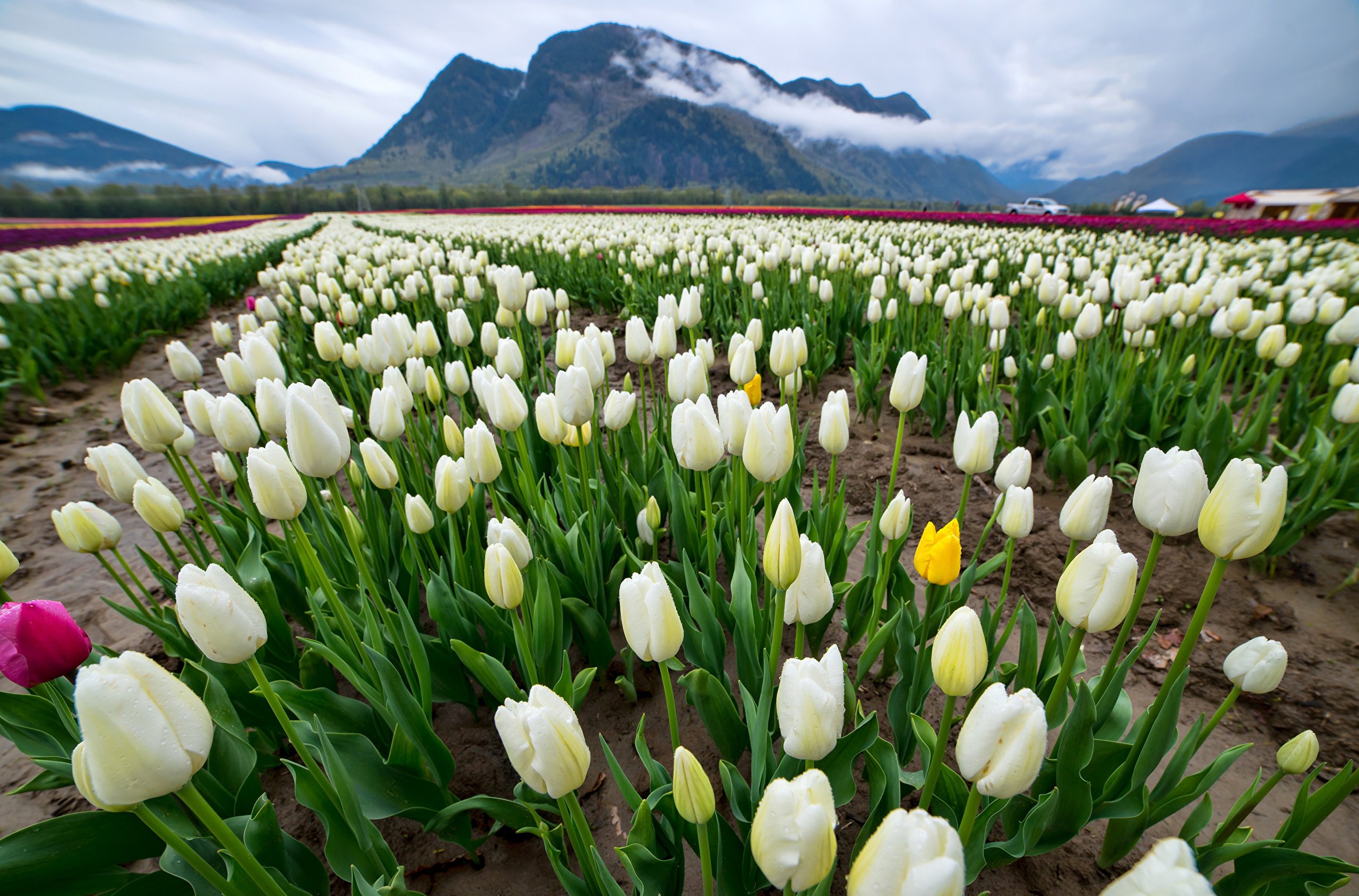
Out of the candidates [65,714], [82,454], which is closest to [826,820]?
[65,714]

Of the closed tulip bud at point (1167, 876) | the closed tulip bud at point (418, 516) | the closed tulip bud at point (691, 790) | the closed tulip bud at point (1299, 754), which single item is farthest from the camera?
the closed tulip bud at point (418, 516)

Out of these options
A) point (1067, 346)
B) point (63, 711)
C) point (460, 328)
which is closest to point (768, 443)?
point (63, 711)

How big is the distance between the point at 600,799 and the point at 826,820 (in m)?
1.30

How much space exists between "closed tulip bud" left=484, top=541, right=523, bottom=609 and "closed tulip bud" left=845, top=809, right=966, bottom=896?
986 millimetres

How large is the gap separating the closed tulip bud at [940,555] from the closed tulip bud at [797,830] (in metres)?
0.81

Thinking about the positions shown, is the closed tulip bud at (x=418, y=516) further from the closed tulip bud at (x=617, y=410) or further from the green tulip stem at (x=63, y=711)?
the green tulip stem at (x=63, y=711)

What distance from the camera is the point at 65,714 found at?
1.44 m

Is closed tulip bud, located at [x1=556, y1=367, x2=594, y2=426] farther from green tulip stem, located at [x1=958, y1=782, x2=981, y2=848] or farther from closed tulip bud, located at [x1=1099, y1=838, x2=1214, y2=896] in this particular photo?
closed tulip bud, located at [x1=1099, y1=838, x2=1214, y2=896]

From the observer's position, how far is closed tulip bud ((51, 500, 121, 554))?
5.83 ft

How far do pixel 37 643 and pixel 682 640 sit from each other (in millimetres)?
1280

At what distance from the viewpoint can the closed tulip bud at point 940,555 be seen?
1.47m

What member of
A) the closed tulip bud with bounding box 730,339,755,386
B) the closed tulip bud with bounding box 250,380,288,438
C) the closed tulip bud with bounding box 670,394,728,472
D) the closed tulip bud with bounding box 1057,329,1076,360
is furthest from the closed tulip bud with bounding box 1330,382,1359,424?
the closed tulip bud with bounding box 250,380,288,438

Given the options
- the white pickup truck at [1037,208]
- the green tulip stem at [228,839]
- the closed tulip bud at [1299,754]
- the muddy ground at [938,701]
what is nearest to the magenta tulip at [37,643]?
the green tulip stem at [228,839]

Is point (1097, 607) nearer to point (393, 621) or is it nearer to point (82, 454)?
point (393, 621)
